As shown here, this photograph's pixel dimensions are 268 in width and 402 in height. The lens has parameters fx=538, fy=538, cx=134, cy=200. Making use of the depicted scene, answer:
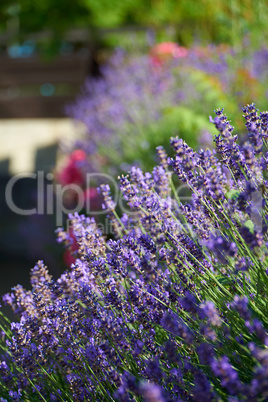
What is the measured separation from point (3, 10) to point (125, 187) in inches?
415

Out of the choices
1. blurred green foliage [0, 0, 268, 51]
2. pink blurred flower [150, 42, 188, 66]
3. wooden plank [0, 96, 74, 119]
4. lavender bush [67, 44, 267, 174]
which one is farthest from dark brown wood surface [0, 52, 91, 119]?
lavender bush [67, 44, 267, 174]

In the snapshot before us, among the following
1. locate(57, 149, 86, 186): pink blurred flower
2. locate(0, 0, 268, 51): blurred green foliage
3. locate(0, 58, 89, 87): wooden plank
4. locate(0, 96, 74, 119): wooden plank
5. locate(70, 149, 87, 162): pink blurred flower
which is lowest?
locate(57, 149, 86, 186): pink blurred flower

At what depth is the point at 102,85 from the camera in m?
→ 6.08

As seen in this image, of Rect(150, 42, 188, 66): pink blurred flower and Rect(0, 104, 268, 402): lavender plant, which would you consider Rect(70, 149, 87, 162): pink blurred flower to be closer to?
Rect(150, 42, 188, 66): pink blurred flower

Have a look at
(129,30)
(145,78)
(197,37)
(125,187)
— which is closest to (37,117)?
(129,30)

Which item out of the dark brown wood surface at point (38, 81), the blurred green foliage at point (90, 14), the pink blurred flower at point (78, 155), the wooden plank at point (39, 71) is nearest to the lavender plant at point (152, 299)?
the pink blurred flower at point (78, 155)

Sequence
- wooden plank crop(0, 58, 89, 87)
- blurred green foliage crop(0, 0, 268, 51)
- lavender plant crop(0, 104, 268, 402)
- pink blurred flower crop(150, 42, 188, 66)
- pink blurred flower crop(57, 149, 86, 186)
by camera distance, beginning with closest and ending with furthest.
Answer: lavender plant crop(0, 104, 268, 402) < pink blurred flower crop(57, 149, 86, 186) < pink blurred flower crop(150, 42, 188, 66) < wooden plank crop(0, 58, 89, 87) < blurred green foliage crop(0, 0, 268, 51)

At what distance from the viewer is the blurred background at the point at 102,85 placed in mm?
4516

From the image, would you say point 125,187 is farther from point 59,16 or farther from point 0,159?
point 59,16

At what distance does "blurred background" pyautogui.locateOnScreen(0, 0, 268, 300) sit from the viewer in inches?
178

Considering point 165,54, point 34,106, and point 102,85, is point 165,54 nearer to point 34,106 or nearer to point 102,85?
point 102,85

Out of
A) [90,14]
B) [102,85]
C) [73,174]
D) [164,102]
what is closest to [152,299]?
[73,174]

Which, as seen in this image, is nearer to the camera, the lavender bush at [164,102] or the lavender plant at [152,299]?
the lavender plant at [152,299]

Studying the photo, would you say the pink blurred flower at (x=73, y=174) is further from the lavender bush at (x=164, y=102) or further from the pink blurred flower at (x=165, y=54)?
the pink blurred flower at (x=165, y=54)
